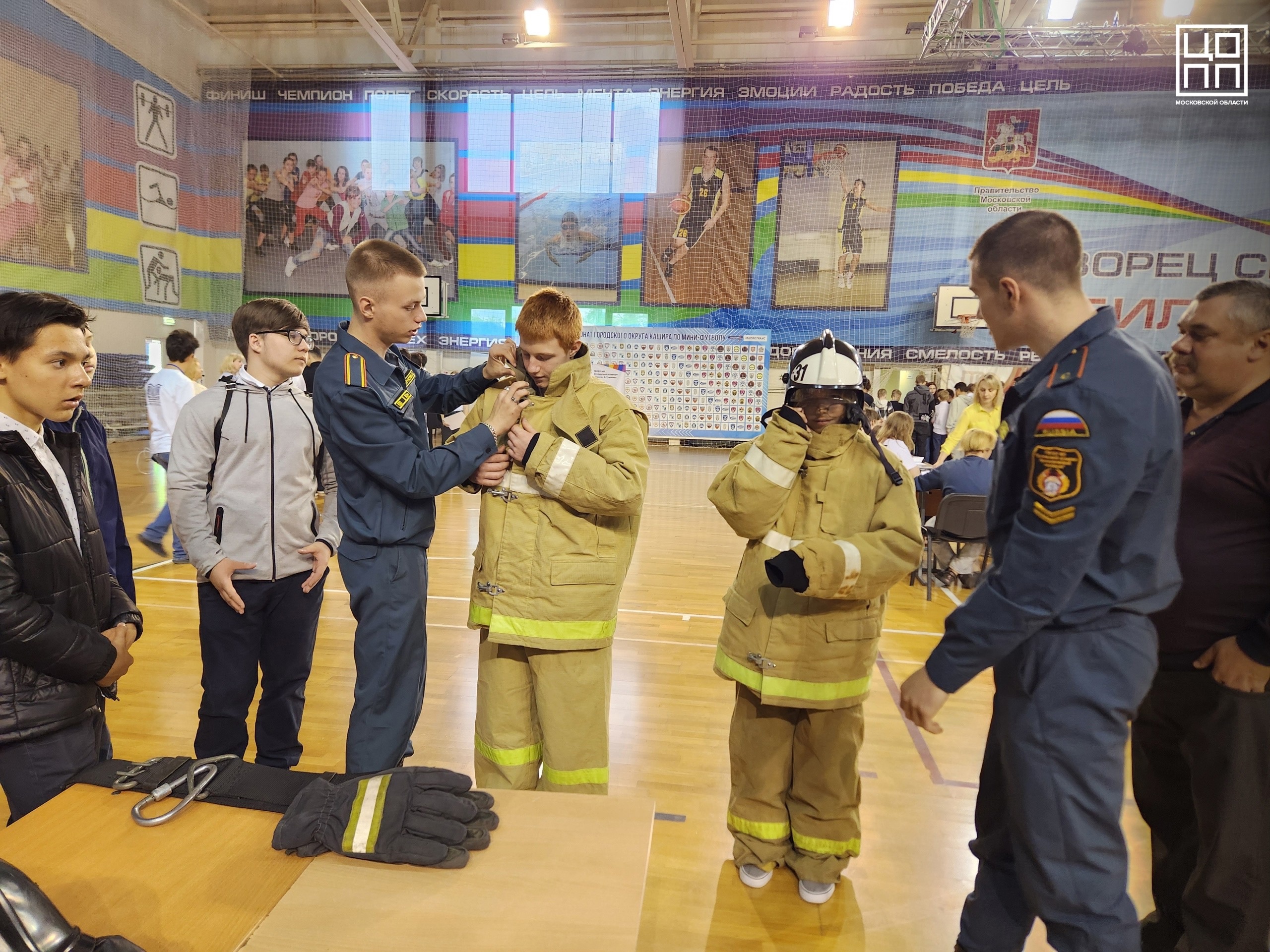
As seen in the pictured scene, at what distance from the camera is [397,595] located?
6.91 ft

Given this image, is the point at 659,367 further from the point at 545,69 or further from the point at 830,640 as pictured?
the point at 830,640

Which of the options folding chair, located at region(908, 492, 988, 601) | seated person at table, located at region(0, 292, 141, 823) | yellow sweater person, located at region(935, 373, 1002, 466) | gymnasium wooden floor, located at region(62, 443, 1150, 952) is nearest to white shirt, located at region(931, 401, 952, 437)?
yellow sweater person, located at region(935, 373, 1002, 466)

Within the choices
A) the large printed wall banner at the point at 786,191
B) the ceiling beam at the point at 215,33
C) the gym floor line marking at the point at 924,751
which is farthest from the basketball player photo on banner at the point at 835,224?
the gym floor line marking at the point at 924,751

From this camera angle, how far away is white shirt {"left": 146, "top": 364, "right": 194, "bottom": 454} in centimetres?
542

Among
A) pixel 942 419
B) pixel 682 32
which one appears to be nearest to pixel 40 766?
pixel 942 419

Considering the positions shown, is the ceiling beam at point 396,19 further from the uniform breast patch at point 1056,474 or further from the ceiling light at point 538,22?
the uniform breast patch at point 1056,474

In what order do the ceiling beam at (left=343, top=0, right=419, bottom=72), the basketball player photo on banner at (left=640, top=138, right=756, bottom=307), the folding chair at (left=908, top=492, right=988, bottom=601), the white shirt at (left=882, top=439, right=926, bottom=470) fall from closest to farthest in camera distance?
the folding chair at (left=908, top=492, right=988, bottom=601)
the white shirt at (left=882, top=439, right=926, bottom=470)
the ceiling beam at (left=343, top=0, right=419, bottom=72)
the basketball player photo on banner at (left=640, top=138, right=756, bottom=307)

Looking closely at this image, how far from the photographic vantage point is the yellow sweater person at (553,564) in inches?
80.9

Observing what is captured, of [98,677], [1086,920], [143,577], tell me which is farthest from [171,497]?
[143,577]

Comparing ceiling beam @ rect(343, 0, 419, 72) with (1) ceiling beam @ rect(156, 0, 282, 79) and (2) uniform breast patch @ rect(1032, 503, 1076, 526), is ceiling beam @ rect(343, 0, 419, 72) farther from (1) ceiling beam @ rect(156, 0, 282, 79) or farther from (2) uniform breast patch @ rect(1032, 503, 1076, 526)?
(2) uniform breast patch @ rect(1032, 503, 1076, 526)

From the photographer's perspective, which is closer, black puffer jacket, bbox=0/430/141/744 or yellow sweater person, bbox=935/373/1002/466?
black puffer jacket, bbox=0/430/141/744

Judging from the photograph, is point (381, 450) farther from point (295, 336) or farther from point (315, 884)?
point (315, 884)

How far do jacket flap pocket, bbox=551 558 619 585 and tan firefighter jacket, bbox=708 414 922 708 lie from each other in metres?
0.38

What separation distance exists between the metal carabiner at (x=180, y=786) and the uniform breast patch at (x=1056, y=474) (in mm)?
1691
